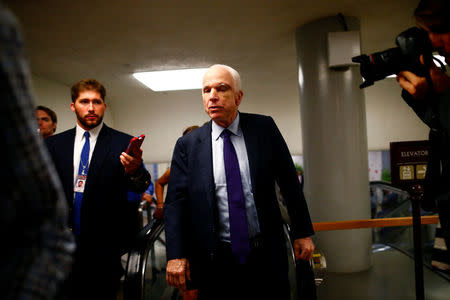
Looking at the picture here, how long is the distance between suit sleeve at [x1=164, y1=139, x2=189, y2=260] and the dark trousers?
0.23 metres

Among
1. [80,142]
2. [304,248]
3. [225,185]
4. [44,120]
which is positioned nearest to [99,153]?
[80,142]

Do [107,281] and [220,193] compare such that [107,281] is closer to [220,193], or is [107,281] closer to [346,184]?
[220,193]

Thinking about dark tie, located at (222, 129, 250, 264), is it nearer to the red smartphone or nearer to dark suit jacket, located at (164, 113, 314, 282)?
dark suit jacket, located at (164, 113, 314, 282)

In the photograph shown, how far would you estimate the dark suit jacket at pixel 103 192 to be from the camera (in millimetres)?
1885

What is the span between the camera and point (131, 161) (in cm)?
185

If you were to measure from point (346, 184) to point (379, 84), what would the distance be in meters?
5.78

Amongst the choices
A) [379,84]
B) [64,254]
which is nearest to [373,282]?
[64,254]

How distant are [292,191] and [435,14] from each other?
114 centimetres

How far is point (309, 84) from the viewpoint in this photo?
166 inches

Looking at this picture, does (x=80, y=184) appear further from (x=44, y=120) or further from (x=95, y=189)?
(x=44, y=120)

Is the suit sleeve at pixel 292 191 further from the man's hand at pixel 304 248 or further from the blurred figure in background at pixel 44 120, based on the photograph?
the blurred figure in background at pixel 44 120

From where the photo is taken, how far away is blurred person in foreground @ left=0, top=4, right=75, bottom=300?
46 centimetres

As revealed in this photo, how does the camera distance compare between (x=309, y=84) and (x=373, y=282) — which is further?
(x=309, y=84)

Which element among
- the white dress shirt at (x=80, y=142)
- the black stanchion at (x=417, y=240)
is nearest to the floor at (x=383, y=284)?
the black stanchion at (x=417, y=240)
